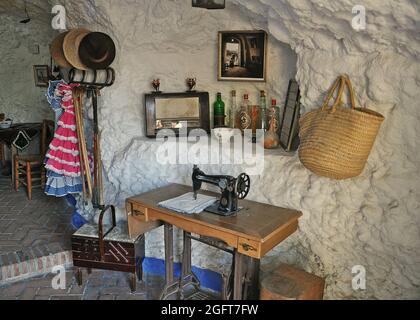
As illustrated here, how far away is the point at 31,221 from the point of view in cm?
371

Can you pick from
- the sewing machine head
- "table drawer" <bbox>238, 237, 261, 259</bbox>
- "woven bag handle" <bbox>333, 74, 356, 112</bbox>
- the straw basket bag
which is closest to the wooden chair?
the sewing machine head

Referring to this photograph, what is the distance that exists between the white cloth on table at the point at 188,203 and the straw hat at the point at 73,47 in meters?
1.24

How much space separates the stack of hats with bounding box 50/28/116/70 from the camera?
2.64 meters

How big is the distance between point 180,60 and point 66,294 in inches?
78.0

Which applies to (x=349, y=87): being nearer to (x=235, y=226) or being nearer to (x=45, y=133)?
(x=235, y=226)

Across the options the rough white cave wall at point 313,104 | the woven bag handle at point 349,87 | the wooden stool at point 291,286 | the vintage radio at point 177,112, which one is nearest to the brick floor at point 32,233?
the rough white cave wall at point 313,104

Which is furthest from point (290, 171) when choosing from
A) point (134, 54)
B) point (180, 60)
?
point (134, 54)

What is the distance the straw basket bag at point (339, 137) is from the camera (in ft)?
5.68

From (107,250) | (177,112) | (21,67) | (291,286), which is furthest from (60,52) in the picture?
(21,67)

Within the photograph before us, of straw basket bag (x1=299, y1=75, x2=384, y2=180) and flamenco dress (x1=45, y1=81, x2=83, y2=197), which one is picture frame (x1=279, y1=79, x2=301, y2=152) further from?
flamenco dress (x1=45, y1=81, x2=83, y2=197)

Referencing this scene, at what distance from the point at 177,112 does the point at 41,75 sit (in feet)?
11.0

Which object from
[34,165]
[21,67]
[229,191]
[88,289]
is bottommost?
[88,289]

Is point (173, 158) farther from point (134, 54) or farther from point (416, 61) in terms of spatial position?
point (416, 61)

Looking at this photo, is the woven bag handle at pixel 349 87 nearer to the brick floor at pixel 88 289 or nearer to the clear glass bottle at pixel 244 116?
the clear glass bottle at pixel 244 116
